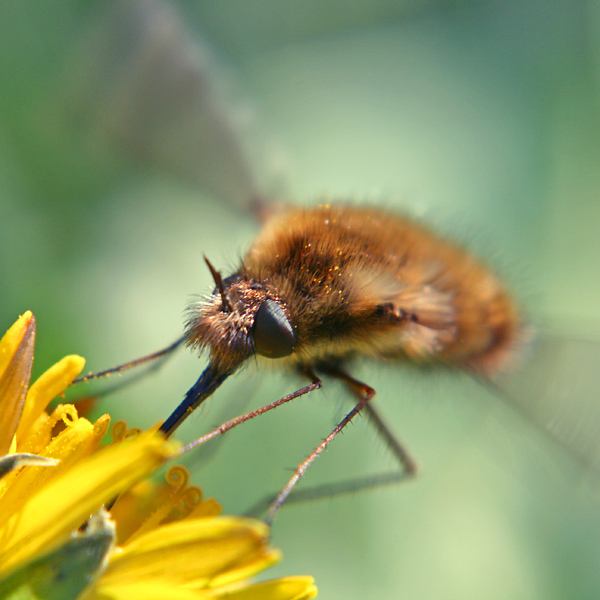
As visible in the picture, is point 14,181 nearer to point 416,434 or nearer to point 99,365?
point 99,365

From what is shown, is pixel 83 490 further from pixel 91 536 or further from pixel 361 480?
pixel 361 480

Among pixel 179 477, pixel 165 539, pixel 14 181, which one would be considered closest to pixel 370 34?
pixel 14 181

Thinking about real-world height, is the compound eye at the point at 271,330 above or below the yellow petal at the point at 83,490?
above

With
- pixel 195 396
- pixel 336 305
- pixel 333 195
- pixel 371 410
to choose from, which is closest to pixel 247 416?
pixel 195 396

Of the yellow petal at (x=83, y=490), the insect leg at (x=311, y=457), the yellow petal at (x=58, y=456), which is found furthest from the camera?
the insect leg at (x=311, y=457)

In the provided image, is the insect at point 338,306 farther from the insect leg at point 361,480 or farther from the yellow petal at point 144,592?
the yellow petal at point 144,592

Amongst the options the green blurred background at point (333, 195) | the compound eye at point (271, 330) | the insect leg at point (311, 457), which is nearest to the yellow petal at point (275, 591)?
the insect leg at point (311, 457)

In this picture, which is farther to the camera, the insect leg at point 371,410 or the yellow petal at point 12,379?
the insect leg at point 371,410
